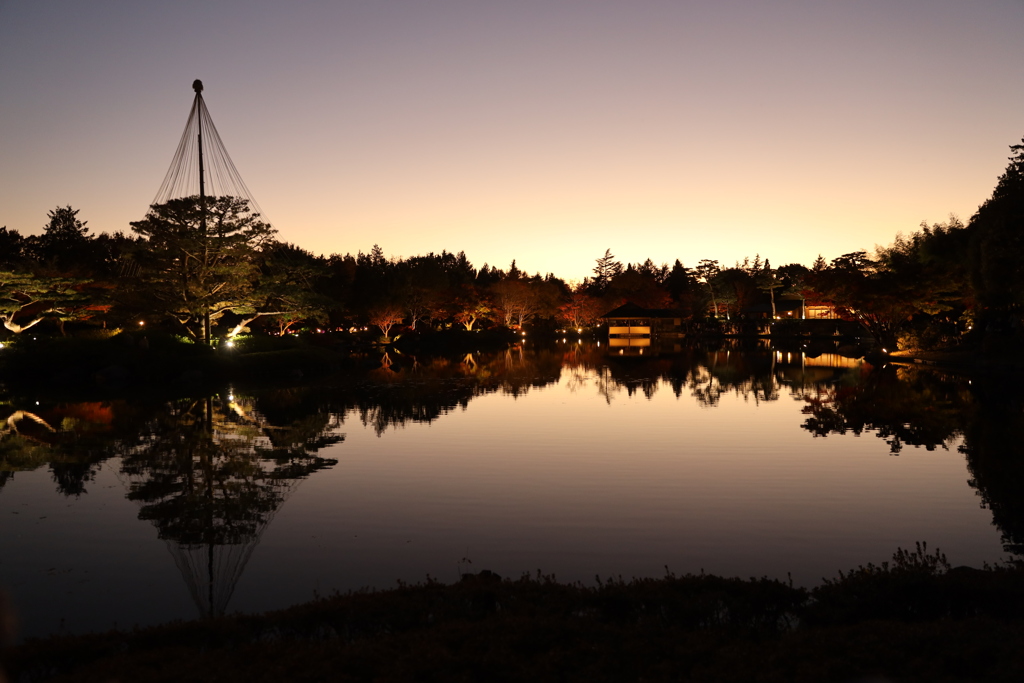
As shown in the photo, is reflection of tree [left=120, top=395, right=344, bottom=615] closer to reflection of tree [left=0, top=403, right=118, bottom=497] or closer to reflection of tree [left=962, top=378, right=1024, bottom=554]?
reflection of tree [left=0, top=403, right=118, bottom=497]

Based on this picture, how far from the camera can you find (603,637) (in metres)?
5.63

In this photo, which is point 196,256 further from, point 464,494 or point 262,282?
point 464,494

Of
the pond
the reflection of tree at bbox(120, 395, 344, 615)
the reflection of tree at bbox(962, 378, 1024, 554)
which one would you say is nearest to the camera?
the pond

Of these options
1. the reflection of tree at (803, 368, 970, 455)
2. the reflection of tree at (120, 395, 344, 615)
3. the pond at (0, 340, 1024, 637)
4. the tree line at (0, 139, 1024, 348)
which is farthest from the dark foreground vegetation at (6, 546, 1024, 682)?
the tree line at (0, 139, 1024, 348)

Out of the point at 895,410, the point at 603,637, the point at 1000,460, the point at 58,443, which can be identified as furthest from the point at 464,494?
the point at 895,410

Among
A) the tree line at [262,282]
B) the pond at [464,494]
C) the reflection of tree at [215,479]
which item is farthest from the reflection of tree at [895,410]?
the reflection of tree at [215,479]

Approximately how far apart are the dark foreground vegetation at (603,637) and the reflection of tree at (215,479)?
1.65 metres

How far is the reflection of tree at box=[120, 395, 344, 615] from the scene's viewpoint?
873 cm

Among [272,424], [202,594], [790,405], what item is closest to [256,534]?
[202,594]

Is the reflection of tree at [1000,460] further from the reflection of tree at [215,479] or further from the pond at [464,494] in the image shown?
the reflection of tree at [215,479]

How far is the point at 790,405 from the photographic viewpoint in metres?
Result: 23.5

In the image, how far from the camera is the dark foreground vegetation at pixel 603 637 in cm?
506

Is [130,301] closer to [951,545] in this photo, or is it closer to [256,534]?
[256,534]

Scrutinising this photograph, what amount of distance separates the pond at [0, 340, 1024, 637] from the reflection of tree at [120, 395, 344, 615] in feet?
0.20
